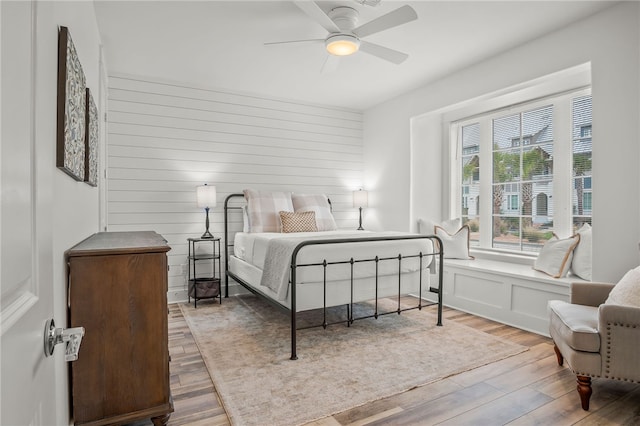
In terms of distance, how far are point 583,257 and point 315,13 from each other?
3.03 metres

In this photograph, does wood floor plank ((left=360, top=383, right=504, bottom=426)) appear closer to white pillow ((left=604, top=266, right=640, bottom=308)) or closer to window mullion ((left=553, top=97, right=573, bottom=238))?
white pillow ((left=604, top=266, right=640, bottom=308))

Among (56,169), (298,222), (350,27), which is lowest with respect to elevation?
(298,222)

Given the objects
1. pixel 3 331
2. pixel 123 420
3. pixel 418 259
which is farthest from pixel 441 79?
pixel 3 331

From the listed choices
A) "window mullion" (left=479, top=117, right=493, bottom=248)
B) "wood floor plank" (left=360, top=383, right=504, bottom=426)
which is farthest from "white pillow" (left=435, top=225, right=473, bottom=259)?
"wood floor plank" (left=360, top=383, right=504, bottom=426)

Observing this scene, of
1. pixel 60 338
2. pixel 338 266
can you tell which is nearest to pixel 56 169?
pixel 60 338

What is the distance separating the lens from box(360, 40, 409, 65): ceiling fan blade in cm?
299

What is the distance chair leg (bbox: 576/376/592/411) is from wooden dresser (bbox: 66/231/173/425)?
2.25 meters

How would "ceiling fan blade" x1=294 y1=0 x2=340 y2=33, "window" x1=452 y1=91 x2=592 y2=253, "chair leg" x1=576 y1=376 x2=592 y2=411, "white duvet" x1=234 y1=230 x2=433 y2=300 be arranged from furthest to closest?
"window" x1=452 y1=91 x2=592 y2=253
"white duvet" x1=234 y1=230 x2=433 y2=300
"ceiling fan blade" x1=294 y1=0 x2=340 y2=33
"chair leg" x1=576 y1=376 x2=592 y2=411

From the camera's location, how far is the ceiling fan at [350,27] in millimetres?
2553

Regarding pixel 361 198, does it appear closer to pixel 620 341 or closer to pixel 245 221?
pixel 245 221

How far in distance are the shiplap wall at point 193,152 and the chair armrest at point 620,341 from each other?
3.88m

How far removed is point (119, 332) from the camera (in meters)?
1.74

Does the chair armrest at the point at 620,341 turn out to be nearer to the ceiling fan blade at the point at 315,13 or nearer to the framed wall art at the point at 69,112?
Result: the ceiling fan blade at the point at 315,13

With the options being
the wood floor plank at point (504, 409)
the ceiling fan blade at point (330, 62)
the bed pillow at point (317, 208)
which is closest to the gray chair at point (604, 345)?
the wood floor plank at point (504, 409)
